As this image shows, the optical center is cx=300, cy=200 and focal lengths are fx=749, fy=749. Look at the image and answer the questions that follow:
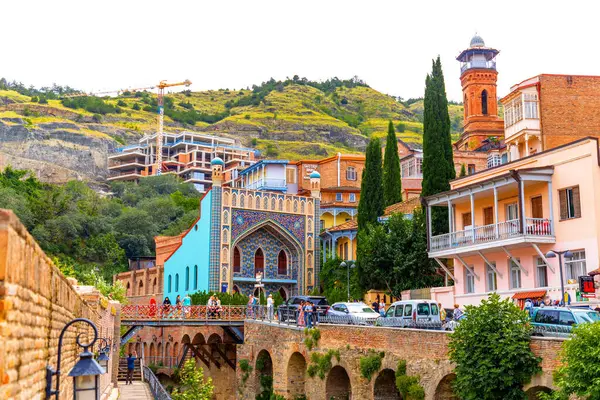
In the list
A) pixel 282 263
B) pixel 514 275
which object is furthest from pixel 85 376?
pixel 282 263

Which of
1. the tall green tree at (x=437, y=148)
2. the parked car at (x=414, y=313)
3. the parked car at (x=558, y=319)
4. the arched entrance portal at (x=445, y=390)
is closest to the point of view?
the parked car at (x=558, y=319)

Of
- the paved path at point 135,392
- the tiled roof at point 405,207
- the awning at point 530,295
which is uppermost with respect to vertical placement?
the tiled roof at point 405,207

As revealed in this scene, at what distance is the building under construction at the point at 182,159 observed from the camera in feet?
425

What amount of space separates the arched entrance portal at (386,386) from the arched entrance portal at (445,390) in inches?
144

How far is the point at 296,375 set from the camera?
32938mm

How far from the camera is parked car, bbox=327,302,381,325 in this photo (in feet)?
93.6

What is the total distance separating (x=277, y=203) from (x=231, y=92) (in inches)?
5902

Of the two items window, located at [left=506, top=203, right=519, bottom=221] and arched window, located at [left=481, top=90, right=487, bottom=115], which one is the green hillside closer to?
arched window, located at [left=481, top=90, right=487, bottom=115]

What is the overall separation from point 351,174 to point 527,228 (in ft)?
116

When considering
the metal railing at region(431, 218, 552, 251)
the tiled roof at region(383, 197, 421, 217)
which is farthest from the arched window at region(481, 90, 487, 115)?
the metal railing at region(431, 218, 552, 251)

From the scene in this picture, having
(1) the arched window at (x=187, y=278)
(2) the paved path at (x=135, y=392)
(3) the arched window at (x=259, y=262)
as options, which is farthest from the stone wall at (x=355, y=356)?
(1) the arched window at (x=187, y=278)

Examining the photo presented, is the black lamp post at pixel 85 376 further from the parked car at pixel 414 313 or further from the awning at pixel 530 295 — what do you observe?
the awning at pixel 530 295

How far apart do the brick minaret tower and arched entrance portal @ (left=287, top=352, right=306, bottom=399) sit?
50886 mm

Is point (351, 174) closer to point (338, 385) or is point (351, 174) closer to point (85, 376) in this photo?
point (338, 385)
